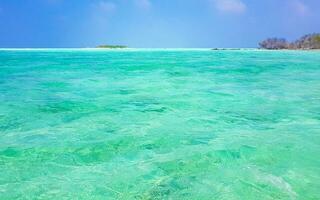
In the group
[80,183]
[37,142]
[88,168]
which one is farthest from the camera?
[37,142]

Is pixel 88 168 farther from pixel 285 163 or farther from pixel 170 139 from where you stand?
pixel 285 163

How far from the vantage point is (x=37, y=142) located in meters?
4.68

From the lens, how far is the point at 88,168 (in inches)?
147

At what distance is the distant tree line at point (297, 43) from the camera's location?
8902 cm

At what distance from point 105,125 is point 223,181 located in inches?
112

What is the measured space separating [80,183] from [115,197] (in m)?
0.48

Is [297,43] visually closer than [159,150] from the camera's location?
No

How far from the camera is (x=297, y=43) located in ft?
317

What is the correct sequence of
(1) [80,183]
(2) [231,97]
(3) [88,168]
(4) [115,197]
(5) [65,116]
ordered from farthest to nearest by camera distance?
(2) [231,97], (5) [65,116], (3) [88,168], (1) [80,183], (4) [115,197]

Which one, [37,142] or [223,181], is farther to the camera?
[37,142]

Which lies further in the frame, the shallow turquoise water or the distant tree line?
the distant tree line

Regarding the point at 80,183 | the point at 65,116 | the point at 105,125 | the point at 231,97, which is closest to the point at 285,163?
the point at 80,183

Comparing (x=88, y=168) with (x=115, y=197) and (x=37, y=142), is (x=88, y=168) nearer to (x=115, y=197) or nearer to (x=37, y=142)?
(x=115, y=197)

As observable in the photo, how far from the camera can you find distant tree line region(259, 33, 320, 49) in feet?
292
